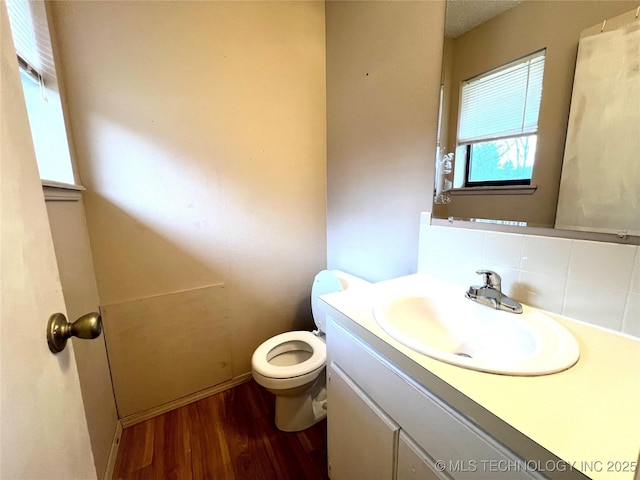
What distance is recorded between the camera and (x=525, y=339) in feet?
2.46

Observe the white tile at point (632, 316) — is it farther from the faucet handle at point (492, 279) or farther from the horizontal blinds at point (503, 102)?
the horizontal blinds at point (503, 102)

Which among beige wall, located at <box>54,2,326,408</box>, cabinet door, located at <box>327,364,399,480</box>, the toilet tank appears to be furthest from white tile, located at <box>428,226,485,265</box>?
beige wall, located at <box>54,2,326,408</box>

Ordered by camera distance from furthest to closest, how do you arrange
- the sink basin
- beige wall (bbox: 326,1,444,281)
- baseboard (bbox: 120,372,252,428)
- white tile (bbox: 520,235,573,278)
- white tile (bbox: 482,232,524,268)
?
1. baseboard (bbox: 120,372,252,428)
2. beige wall (bbox: 326,1,444,281)
3. white tile (bbox: 482,232,524,268)
4. white tile (bbox: 520,235,573,278)
5. the sink basin

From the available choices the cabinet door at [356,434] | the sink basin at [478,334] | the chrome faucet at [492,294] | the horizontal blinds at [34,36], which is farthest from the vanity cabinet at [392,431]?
the horizontal blinds at [34,36]

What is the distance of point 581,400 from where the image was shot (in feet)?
Result: 1.61

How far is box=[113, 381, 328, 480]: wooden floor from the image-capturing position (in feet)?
4.01

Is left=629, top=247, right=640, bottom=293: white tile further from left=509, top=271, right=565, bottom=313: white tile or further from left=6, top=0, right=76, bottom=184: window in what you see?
left=6, top=0, right=76, bottom=184: window

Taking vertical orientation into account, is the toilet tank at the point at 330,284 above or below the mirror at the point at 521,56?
below

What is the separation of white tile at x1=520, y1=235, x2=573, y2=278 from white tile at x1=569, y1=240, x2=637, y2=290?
0.02 meters

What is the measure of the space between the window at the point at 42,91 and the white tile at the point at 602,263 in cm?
176

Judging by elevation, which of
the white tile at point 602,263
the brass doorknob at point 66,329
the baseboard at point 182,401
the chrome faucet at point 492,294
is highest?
the white tile at point 602,263

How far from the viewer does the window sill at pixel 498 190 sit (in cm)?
88

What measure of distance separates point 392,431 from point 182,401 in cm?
141

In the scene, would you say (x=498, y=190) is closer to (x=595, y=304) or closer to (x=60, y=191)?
(x=595, y=304)
